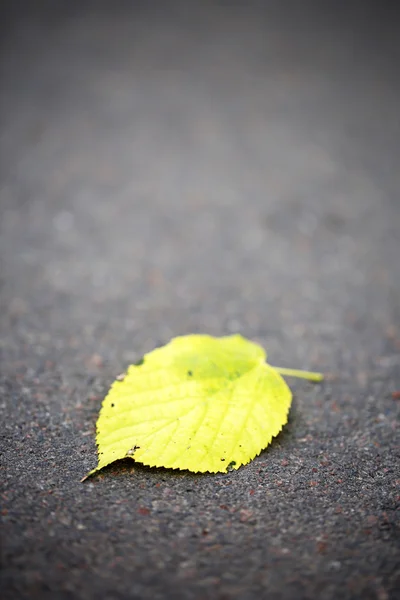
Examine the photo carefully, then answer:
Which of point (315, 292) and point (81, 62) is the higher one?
point (81, 62)

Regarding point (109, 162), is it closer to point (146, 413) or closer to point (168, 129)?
point (168, 129)

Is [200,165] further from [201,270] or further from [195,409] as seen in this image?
[195,409]

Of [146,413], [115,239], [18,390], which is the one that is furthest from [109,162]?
[146,413]

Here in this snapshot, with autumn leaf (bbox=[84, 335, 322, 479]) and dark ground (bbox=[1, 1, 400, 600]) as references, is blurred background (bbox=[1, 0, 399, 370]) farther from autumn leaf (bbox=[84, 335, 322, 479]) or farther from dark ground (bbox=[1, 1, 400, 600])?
autumn leaf (bbox=[84, 335, 322, 479])

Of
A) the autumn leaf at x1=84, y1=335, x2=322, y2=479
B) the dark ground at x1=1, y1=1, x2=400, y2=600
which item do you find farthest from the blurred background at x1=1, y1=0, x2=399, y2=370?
the autumn leaf at x1=84, y1=335, x2=322, y2=479

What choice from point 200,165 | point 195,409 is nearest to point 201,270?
point 200,165
